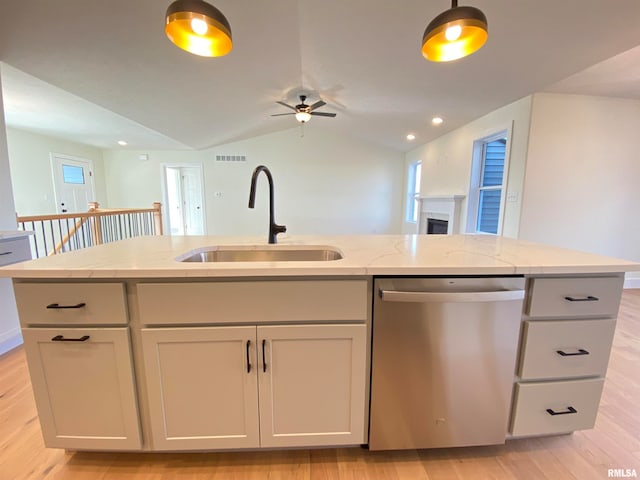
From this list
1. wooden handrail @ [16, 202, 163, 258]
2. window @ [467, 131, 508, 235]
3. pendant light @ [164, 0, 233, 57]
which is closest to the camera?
pendant light @ [164, 0, 233, 57]

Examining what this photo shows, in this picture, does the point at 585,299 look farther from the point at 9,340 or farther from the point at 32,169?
the point at 32,169

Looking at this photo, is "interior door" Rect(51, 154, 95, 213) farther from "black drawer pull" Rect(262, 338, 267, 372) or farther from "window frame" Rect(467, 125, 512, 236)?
"window frame" Rect(467, 125, 512, 236)

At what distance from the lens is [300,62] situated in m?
3.17

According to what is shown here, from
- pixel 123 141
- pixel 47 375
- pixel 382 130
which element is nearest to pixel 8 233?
pixel 47 375

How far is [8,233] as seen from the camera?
81.0 inches

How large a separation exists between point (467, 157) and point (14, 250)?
206 inches

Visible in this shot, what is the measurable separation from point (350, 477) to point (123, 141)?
6.84 metres

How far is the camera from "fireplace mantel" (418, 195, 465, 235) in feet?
14.3

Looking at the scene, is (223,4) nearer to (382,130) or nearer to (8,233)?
(8,233)

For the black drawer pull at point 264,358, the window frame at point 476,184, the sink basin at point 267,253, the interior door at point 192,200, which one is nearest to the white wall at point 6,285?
the sink basin at point 267,253

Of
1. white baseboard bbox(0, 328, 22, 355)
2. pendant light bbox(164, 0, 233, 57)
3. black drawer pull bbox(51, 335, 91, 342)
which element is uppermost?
pendant light bbox(164, 0, 233, 57)

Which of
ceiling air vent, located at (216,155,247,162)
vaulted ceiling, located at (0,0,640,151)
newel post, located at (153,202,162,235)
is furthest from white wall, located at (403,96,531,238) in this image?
newel post, located at (153,202,162,235)

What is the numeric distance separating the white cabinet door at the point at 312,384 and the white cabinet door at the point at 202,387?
0.06 metres

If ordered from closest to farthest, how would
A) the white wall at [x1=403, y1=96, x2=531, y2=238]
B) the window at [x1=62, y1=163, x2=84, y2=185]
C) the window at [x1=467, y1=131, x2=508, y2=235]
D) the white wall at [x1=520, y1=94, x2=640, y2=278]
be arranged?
the white wall at [x1=520, y1=94, x2=640, y2=278]
the white wall at [x1=403, y1=96, x2=531, y2=238]
the window at [x1=467, y1=131, x2=508, y2=235]
the window at [x1=62, y1=163, x2=84, y2=185]
